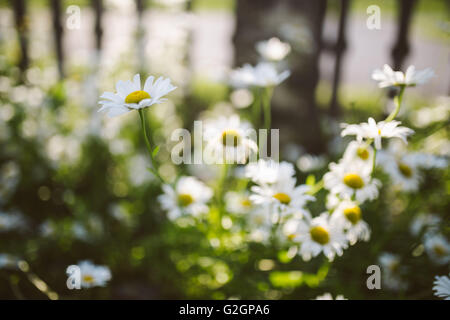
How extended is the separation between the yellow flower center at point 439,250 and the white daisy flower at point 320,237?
1.46ft

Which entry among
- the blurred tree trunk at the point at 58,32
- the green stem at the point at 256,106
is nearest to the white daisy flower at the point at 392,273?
the green stem at the point at 256,106

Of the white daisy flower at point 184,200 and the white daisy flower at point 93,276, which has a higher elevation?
the white daisy flower at point 184,200

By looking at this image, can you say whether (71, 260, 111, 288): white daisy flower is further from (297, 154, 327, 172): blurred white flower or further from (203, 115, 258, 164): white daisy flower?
(297, 154, 327, 172): blurred white flower

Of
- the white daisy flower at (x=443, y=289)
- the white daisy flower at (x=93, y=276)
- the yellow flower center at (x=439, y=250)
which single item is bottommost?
the white daisy flower at (x=443, y=289)

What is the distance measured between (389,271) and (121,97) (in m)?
0.98

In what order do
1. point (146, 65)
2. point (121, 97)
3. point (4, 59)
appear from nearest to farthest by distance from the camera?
point (121, 97) < point (4, 59) < point (146, 65)

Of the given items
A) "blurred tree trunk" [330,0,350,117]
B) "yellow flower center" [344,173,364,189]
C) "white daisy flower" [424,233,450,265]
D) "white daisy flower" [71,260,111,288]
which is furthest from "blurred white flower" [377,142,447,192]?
"white daisy flower" [71,260,111,288]

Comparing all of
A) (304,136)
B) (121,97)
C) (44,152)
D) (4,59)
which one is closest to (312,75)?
(304,136)

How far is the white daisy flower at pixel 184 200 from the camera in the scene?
104 centimetres

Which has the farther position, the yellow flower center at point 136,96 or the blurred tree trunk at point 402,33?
the blurred tree trunk at point 402,33

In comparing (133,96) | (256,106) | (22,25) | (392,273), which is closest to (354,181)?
(392,273)

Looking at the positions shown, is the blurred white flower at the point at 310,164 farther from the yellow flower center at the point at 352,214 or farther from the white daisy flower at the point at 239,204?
the yellow flower center at the point at 352,214

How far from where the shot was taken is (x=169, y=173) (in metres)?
1.66

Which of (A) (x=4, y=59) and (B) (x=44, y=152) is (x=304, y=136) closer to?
(B) (x=44, y=152)
